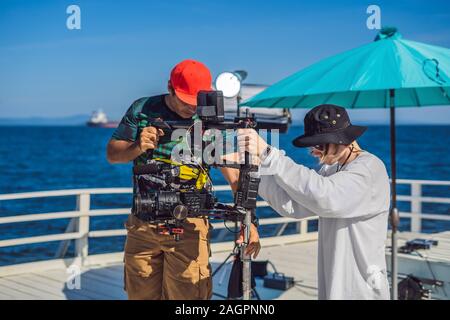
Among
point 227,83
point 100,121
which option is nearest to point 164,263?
point 227,83

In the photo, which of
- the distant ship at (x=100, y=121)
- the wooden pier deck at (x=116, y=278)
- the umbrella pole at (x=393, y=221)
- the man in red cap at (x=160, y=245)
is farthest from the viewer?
the distant ship at (x=100, y=121)

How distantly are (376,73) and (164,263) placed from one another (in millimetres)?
1742

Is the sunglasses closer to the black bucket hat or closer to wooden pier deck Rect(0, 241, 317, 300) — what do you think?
the black bucket hat

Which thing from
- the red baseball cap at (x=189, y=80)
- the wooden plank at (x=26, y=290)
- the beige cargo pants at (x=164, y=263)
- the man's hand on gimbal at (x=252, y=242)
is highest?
the red baseball cap at (x=189, y=80)

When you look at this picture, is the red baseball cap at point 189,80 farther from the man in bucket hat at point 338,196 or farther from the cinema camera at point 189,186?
the man in bucket hat at point 338,196

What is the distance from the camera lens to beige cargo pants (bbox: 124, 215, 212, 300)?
3.66m

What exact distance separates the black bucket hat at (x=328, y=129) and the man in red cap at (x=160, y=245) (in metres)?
0.87

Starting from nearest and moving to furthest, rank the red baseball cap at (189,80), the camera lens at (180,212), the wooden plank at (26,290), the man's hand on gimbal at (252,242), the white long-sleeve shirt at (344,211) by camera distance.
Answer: the white long-sleeve shirt at (344,211) < the man's hand on gimbal at (252,242) < the camera lens at (180,212) < the red baseball cap at (189,80) < the wooden plank at (26,290)

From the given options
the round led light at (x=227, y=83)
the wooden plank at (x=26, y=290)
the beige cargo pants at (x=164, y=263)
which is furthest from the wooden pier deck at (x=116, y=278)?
the beige cargo pants at (x=164, y=263)

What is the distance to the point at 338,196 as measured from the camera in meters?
2.61

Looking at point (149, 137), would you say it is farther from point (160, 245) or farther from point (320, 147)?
point (320, 147)

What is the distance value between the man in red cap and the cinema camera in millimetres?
76

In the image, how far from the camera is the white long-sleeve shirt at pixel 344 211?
8.55 ft
